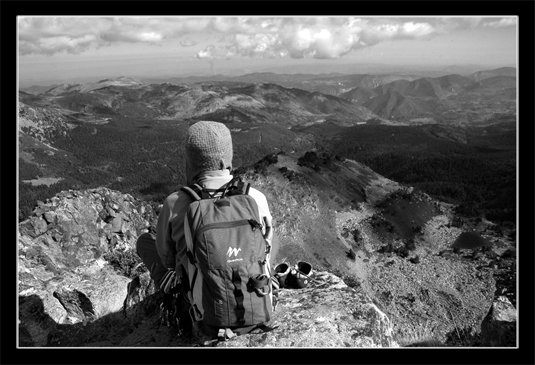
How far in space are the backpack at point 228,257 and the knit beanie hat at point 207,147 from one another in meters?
0.30

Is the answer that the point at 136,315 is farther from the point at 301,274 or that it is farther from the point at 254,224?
the point at 254,224

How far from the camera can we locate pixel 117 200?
37.1 m

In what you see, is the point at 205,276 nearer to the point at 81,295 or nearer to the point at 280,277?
the point at 280,277

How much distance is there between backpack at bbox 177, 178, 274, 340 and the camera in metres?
4.66

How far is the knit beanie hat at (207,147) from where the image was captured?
4.84 m

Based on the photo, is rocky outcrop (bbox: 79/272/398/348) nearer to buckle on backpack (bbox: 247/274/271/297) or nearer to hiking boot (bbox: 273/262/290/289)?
hiking boot (bbox: 273/262/290/289)

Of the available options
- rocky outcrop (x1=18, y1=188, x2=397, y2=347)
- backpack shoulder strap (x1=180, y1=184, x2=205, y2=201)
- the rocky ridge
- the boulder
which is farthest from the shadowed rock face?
backpack shoulder strap (x1=180, y1=184, x2=205, y2=201)

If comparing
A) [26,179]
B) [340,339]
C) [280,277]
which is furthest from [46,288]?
[26,179]

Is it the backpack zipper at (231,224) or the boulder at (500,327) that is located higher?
the backpack zipper at (231,224)

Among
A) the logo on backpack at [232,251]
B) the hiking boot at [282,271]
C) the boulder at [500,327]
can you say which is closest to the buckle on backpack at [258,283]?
the logo on backpack at [232,251]

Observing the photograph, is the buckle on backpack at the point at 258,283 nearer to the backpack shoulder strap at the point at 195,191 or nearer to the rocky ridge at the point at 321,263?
the rocky ridge at the point at 321,263

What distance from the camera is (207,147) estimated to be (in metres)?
4.86

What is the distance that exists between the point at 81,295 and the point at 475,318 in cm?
4116

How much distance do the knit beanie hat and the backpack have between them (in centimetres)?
30
